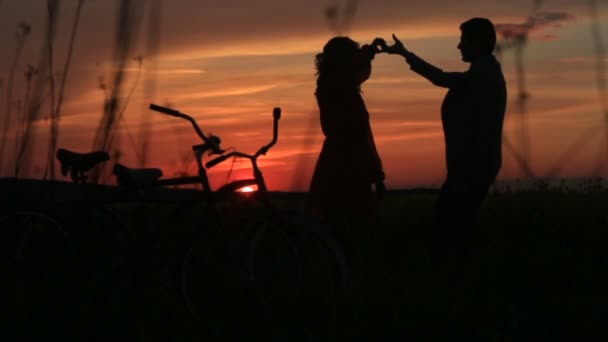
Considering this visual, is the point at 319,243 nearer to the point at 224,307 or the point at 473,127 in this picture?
the point at 224,307

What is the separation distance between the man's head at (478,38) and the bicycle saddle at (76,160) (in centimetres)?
277

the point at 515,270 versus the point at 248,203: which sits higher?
the point at 248,203

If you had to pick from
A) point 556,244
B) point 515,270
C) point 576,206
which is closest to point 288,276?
point 515,270

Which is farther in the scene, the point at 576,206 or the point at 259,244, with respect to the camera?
the point at 576,206

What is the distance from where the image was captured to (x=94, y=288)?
20.1 feet

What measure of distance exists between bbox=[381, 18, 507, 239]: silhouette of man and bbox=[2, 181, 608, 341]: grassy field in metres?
0.54

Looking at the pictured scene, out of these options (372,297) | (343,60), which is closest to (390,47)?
(343,60)

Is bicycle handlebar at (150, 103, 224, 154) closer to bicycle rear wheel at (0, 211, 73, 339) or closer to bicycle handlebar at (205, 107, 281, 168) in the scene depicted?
bicycle handlebar at (205, 107, 281, 168)

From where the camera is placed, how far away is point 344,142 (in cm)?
749

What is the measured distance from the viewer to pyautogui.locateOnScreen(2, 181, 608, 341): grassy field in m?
5.27

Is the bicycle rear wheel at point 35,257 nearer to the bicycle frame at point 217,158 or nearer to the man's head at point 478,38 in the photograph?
the bicycle frame at point 217,158

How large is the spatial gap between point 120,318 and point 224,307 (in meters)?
0.57

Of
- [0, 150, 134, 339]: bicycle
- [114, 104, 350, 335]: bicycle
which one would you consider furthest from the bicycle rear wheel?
[114, 104, 350, 335]: bicycle

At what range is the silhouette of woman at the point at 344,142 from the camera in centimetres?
725
